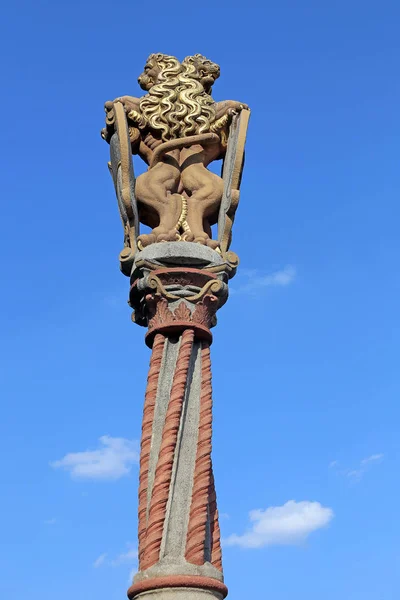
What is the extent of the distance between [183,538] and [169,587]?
482mm

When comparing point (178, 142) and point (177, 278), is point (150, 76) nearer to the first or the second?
point (178, 142)

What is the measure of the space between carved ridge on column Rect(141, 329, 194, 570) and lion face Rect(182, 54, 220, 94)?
128 inches

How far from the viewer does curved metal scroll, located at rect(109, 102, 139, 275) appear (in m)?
9.17

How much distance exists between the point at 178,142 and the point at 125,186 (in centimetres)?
83

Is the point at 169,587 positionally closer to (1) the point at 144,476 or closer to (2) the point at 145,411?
(1) the point at 144,476

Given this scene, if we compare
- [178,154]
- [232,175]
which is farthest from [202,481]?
[178,154]

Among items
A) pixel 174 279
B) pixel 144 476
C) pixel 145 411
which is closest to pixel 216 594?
pixel 144 476

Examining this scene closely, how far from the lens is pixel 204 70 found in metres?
10.1

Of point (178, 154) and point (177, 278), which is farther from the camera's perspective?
point (178, 154)

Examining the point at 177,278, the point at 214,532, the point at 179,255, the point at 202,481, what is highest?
the point at 179,255

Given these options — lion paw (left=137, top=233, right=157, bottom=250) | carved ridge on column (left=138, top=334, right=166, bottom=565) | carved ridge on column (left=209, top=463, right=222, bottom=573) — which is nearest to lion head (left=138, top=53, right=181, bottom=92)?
lion paw (left=137, top=233, right=157, bottom=250)

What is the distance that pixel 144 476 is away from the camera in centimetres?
793

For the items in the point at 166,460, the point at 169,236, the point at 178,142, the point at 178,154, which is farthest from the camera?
the point at 178,154

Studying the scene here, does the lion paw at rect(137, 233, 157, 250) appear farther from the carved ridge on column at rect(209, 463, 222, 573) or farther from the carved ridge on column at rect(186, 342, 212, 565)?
the carved ridge on column at rect(209, 463, 222, 573)
